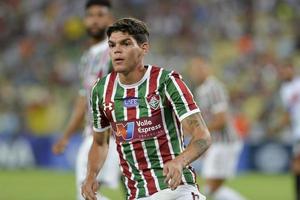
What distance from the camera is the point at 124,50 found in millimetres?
5598

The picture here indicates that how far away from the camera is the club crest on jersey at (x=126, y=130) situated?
5.80 meters

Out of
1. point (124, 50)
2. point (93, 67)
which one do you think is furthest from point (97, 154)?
point (93, 67)

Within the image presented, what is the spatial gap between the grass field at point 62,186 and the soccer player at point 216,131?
215 centimetres

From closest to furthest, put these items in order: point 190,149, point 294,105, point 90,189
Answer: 1. point 190,149
2. point 90,189
3. point 294,105

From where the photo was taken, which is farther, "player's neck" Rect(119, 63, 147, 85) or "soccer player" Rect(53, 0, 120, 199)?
"soccer player" Rect(53, 0, 120, 199)

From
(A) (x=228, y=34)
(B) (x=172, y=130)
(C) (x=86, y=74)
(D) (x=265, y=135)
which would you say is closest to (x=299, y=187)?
(C) (x=86, y=74)

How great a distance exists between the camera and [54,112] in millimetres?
22250

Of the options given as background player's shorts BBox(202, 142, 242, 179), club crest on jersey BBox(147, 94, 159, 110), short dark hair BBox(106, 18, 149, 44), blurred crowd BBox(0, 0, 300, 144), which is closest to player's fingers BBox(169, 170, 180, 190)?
club crest on jersey BBox(147, 94, 159, 110)

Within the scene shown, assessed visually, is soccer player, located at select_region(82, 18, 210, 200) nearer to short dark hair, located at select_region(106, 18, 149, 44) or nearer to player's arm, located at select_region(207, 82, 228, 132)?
short dark hair, located at select_region(106, 18, 149, 44)

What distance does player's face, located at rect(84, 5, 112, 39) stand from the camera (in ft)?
27.8

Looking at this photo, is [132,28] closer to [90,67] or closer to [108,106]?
[108,106]

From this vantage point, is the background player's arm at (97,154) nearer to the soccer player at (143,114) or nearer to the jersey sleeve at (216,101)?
the soccer player at (143,114)

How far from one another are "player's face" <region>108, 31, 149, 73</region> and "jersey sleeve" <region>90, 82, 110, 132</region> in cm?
37

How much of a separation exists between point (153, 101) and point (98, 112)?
482 millimetres
